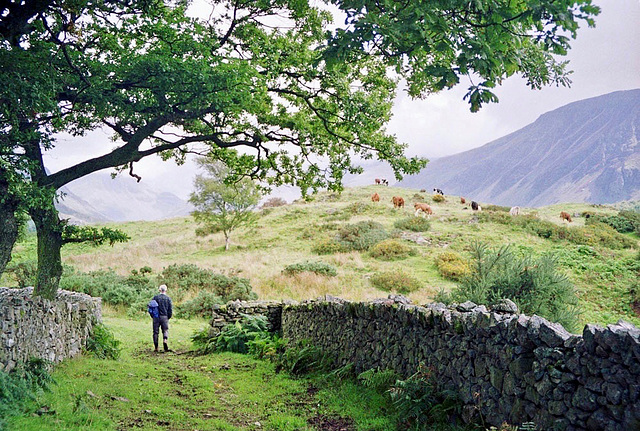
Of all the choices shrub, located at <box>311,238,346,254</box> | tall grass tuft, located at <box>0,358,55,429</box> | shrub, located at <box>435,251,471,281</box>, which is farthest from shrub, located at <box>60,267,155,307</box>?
shrub, located at <box>435,251,471,281</box>

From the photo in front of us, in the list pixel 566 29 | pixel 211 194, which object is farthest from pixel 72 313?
pixel 211 194

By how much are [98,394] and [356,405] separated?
4.59 meters

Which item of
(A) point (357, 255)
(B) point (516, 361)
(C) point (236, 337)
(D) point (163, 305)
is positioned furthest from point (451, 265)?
(B) point (516, 361)

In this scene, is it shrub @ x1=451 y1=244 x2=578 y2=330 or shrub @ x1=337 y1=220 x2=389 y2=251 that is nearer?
shrub @ x1=451 y1=244 x2=578 y2=330

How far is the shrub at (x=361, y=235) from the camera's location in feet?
105

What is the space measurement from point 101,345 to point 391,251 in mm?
19605

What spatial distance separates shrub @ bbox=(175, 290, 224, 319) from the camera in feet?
69.2

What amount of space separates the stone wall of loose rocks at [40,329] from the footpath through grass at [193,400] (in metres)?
0.51

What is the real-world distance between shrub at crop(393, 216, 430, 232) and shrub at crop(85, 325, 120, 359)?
26.6m

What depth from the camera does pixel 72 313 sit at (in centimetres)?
1123

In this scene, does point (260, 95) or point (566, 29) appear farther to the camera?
point (260, 95)

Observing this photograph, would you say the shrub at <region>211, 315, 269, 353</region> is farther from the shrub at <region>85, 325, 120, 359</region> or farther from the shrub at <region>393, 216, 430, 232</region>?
the shrub at <region>393, 216, 430, 232</region>

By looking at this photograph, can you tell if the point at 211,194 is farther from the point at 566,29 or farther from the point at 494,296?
the point at 566,29

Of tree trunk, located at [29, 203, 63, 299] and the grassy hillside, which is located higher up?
tree trunk, located at [29, 203, 63, 299]
